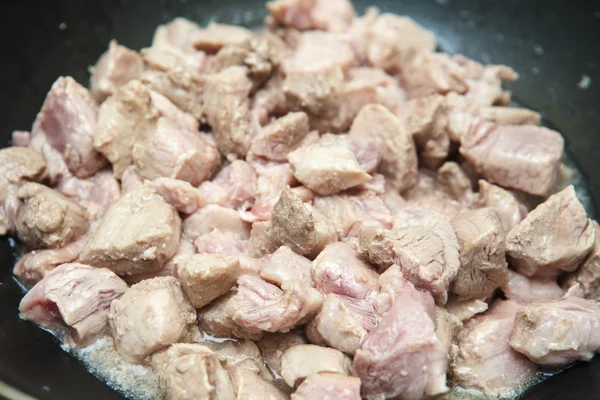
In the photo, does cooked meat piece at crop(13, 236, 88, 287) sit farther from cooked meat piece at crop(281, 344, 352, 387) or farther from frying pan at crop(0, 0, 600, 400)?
cooked meat piece at crop(281, 344, 352, 387)

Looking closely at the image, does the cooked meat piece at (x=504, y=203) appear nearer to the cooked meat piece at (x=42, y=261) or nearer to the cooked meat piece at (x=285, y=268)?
the cooked meat piece at (x=285, y=268)

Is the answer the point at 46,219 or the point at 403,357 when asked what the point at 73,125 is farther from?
the point at 403,357

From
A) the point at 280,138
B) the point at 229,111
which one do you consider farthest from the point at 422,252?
the point at 229,111

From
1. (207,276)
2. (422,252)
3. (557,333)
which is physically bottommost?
(557,333)

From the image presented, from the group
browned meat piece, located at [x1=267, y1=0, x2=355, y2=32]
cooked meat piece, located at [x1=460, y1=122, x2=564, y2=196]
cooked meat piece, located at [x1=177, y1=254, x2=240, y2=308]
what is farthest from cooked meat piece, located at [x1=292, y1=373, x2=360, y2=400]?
browned meat piece, located at [x1=267, y1=0, x2=355, y2=32]

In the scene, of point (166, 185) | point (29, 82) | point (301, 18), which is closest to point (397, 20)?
point (301, 18)

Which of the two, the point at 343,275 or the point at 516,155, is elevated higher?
the point at 516,155
